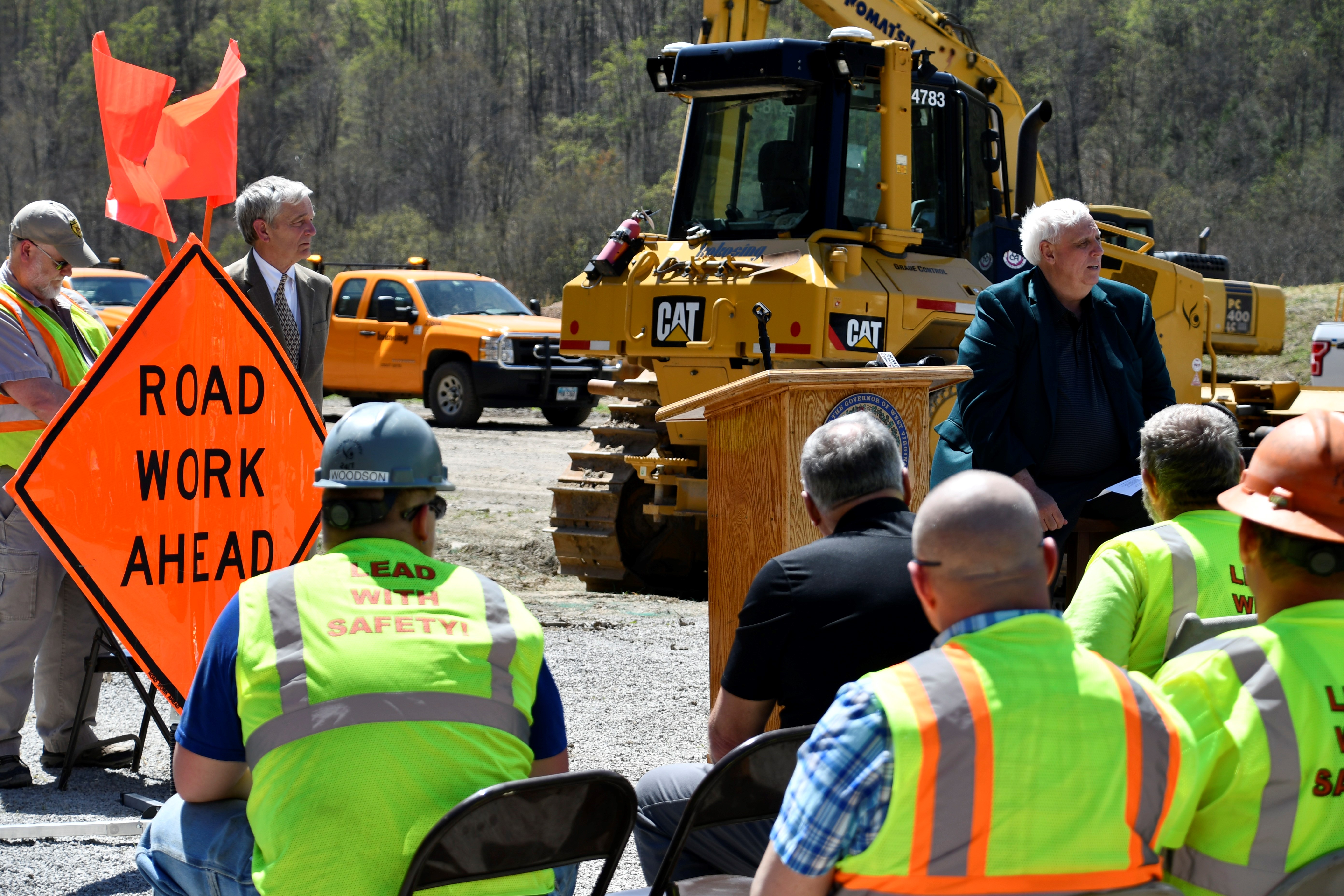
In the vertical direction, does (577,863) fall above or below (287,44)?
below

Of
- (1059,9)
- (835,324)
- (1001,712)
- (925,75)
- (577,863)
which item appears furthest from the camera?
(1059,9)

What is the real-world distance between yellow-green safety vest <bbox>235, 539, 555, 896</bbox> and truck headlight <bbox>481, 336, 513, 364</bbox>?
16215 millimetres

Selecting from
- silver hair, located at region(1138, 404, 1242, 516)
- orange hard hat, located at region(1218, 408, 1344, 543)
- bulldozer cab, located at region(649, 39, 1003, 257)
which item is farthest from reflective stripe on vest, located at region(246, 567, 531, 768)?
bulldozer cab, located at region(649, 39, 1003, 257)

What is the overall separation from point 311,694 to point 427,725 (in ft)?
0.67

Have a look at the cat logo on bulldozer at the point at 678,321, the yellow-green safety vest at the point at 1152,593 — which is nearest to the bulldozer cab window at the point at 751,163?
the cat logo on bulldozer at the point at 678,321

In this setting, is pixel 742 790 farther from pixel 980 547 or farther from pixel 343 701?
pixel 980 547

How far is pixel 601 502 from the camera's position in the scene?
9.58 m

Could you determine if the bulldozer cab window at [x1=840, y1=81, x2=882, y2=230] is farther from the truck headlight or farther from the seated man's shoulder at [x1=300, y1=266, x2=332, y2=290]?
the truck headlight

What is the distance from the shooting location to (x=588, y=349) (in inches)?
355

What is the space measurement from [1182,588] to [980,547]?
3.82 feet

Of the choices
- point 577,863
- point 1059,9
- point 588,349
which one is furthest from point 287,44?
point 577,863

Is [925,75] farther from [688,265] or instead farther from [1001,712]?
[1001,712]

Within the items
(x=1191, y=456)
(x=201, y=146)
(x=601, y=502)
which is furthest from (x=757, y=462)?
(x=601, y=502)

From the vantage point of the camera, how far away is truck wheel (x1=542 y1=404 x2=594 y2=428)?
19594 mm
